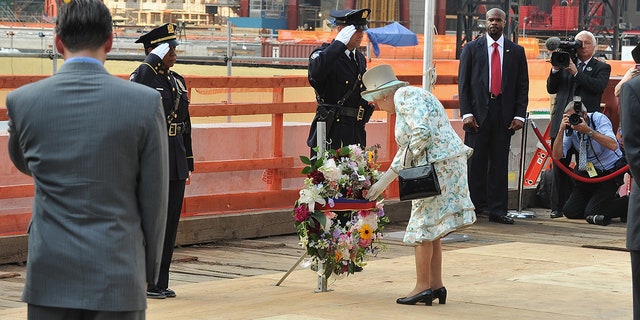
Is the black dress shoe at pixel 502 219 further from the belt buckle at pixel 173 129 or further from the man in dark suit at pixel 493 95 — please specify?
the belt buckle at pixel 173 129

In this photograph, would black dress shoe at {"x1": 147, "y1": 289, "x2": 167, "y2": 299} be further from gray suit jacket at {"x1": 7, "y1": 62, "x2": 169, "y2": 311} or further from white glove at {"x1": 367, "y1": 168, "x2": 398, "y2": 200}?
gray suit jacket at {"x1": 7, "y1": 62, "x2": 169, "y2": 311}

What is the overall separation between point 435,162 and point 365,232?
82 cm

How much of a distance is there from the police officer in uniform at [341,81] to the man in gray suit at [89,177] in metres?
5.60

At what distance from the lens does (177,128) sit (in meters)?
7.96

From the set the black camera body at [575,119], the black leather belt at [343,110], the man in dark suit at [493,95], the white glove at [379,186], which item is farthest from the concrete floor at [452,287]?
the black camera body at [575,119]

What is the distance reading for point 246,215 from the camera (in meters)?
11.0

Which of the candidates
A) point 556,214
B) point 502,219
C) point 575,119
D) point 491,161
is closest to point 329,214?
point 491,161

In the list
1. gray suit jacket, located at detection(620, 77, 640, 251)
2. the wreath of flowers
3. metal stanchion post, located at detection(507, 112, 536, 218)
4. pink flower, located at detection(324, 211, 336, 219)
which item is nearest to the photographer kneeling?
metal stanchion post, located at detection(507, 112, 536, 218)

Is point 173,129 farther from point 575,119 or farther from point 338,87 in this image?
point 575,119

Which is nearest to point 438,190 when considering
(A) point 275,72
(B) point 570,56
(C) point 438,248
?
(C) point 438,248

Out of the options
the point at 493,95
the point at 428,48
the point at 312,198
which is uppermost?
the point at 428,48

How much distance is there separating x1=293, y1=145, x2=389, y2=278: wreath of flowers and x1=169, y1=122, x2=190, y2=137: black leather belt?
781mm

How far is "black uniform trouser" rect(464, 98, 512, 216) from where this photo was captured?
12180 millimetres

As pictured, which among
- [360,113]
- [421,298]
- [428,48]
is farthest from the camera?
[428,48]
